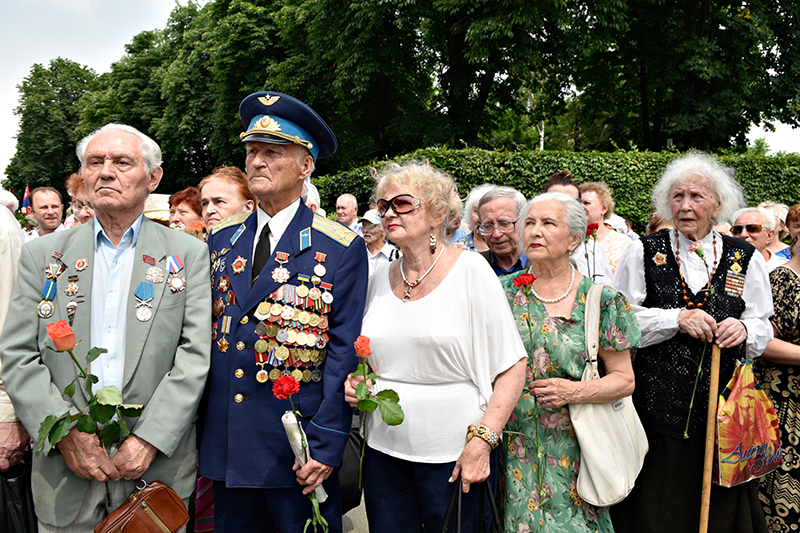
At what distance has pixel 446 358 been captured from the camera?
2.19m

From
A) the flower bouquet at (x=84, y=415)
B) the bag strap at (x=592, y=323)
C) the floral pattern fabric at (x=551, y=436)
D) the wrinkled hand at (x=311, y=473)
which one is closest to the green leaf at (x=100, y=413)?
the flower bouquet at (x=84, y=415)

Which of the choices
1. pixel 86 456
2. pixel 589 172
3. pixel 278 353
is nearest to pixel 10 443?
pixel 86 456

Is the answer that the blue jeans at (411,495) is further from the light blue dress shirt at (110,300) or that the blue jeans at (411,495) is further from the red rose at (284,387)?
the light blue dress shirt at (110,300)

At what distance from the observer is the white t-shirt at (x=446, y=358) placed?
218 cm

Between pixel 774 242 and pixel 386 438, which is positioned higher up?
pixel 774 242

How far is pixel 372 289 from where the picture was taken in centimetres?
251

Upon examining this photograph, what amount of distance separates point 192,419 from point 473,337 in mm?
1227

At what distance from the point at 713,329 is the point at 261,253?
2.35m

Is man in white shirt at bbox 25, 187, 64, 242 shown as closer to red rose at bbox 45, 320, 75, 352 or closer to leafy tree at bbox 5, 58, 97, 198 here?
red rose at bbox 45, 320, 75, 352

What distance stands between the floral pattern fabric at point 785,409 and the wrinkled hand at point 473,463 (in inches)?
84.5

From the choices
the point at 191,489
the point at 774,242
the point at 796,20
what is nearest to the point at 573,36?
the point at 796,20

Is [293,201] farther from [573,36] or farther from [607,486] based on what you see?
[573,36]

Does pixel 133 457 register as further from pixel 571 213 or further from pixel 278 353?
pixel 571 213

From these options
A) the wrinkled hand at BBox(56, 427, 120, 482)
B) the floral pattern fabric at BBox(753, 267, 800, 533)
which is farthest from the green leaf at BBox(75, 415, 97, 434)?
the floral pattern fabric at BBox(753, 267, 800, 533)
